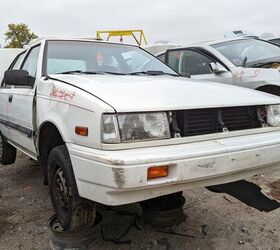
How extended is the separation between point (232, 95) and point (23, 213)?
90.1 inches

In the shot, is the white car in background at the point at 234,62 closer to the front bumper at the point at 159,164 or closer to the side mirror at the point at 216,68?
the side mirror at the point at 216,68

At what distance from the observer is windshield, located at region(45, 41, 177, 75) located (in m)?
3.46

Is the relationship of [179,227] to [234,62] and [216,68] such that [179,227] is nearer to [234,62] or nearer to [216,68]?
[216,68]

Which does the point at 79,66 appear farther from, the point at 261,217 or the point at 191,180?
the point at 261,217

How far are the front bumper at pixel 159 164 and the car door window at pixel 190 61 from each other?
142 inches

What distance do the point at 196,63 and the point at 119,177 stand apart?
175 inches

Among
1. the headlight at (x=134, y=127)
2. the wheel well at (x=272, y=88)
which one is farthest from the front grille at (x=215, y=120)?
the wheel well at (x=272, y=88)

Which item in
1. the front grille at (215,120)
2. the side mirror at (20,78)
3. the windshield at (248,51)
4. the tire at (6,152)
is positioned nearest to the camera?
the front grille at (215,120)

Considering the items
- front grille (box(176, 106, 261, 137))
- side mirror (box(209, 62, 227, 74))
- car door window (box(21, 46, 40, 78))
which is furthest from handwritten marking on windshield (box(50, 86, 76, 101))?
side mirror (box(209, 62, 227, 74))

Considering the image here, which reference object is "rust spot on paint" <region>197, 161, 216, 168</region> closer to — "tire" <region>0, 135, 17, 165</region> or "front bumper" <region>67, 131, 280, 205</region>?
"front bumper" <region>67, 131, 280, 205</region>

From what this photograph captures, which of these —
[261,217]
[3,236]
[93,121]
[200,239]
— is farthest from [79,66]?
[261,217]

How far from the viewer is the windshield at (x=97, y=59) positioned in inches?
136

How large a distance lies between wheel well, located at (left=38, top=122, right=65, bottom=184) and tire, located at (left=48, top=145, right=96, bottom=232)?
24 cm

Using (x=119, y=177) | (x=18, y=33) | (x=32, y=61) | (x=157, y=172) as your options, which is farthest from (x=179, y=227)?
(x=18, y=33)
